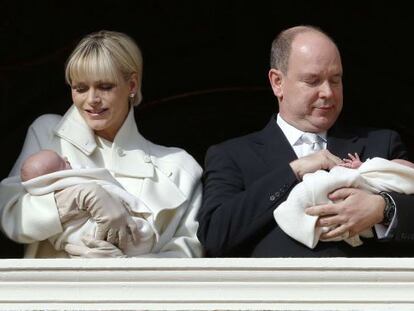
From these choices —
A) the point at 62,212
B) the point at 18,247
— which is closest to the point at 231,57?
the point at 18,247

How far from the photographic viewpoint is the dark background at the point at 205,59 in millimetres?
5012

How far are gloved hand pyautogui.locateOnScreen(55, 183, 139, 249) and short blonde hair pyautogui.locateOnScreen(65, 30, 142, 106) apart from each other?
0.94ft

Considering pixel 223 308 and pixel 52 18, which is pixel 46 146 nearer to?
pixel 223 308

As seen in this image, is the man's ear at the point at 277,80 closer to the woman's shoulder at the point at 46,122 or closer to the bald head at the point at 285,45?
the bald head at the point at 285,45

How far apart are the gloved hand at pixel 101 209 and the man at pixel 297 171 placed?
16 cm

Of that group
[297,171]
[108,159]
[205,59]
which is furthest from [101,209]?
[205,59]

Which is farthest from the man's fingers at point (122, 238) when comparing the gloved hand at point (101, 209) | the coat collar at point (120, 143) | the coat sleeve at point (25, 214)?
the coat collar at point (120, 143)

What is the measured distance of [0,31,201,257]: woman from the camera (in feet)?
12.7

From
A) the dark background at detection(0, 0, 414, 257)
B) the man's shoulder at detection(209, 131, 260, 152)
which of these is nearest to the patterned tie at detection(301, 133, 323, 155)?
the man's shoulder at detection(209, 131, 260, 152)

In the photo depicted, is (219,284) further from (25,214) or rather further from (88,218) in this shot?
(25,214)

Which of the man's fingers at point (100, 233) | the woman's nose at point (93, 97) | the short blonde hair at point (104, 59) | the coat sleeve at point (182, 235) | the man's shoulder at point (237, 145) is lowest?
the coat sleeve at point (182, 235)

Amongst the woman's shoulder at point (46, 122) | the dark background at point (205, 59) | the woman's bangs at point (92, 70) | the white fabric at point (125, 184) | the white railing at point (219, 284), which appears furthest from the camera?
the dark background at point (205, 59)

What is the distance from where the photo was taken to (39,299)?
370cm

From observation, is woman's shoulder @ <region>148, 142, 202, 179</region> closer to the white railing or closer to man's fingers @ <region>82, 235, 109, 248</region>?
man's fingers @ <region>82, 235, 109, 248</region>
